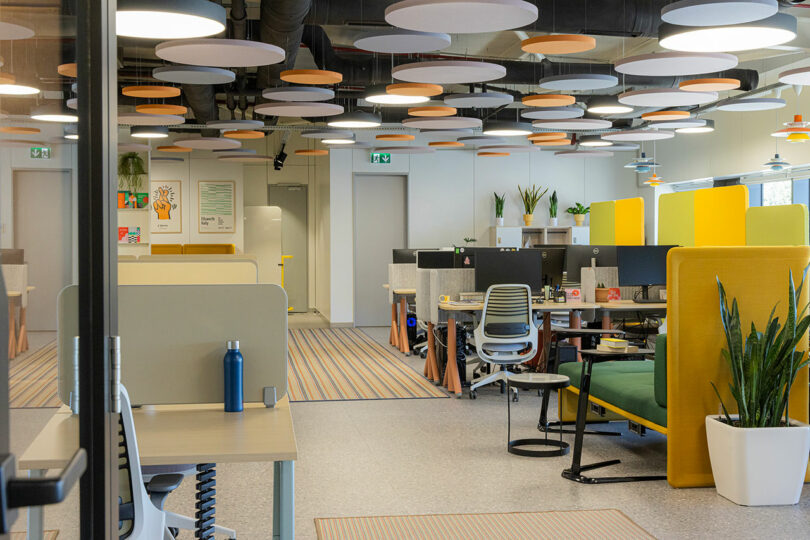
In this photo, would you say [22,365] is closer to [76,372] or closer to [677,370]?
[76,372]

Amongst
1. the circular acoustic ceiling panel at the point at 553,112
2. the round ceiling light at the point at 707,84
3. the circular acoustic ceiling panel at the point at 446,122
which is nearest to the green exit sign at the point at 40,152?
the round ceiling light at the point at 707,84

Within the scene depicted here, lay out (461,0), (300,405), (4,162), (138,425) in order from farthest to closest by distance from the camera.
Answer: (300,405)
(461,0)
(138,425)
(4,162)

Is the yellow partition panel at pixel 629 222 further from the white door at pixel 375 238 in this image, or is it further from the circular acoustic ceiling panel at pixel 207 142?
the circular acoustic ceiling panel at pixel 207 142

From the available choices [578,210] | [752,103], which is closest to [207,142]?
[752,103]

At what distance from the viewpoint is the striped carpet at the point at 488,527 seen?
3811 millimetres

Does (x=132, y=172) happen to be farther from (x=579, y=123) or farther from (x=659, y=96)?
(x=659, y=96)

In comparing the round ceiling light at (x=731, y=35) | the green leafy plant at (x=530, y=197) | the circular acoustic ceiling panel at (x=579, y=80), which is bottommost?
the green leafy plant at (x=530, y=197)

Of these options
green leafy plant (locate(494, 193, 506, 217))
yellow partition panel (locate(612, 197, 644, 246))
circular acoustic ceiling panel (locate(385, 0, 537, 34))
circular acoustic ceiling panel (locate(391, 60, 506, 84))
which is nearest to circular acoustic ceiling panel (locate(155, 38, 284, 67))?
circular acoustic ceiling panel (locate(385, 0, 537, 34))

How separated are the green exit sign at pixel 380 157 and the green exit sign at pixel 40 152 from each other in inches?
480

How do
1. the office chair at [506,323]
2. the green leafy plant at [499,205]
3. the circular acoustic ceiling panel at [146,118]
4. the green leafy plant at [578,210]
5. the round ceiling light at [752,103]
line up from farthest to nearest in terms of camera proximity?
the green leafy plant at [578,210], the green leafy plant at [499,205], the circular acoustic ceiling panel at [146,118], the round ceiling light at [752,103], the office chair at [506,323]

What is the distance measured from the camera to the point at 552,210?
45.6 ft

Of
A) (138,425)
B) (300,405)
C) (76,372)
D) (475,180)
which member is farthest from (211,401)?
(475,180)

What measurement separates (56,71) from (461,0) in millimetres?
3480

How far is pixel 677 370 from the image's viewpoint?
177 inches
